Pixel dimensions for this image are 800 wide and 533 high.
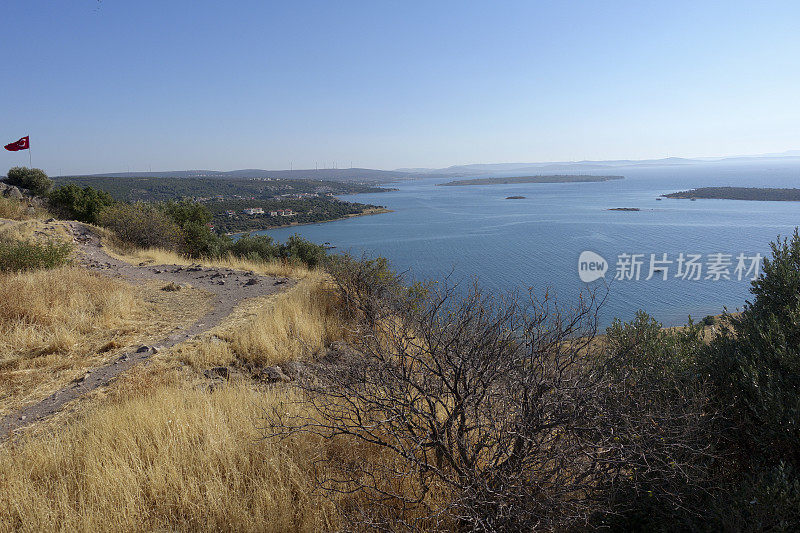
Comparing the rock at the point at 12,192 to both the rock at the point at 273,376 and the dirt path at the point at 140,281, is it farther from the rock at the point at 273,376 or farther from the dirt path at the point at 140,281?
the rock at the point at 273,376

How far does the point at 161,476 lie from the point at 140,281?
7.79 m

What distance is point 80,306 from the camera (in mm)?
6211

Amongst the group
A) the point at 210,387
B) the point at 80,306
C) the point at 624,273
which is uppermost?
the point at 80,306

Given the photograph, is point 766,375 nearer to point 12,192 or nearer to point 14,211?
point 14,211

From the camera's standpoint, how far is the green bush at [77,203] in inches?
726

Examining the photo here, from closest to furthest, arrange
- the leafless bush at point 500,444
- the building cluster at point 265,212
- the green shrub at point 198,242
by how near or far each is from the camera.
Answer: the leafless bush at point 500,444, the green shrub at point 198,242, the building cluster at point 265,212

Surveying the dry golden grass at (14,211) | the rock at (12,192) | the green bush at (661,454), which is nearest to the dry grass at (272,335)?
the green bush at (661,454)

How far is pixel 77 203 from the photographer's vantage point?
61.1 ft

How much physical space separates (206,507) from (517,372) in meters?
2.16

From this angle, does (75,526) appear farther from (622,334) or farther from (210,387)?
(622,334)

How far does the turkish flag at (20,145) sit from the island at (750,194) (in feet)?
224

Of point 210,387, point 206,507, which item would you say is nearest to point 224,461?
point 206,507

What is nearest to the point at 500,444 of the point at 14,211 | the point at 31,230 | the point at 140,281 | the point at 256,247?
the point at 140,281

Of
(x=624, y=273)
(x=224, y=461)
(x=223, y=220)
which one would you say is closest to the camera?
(x=224, y=461)
